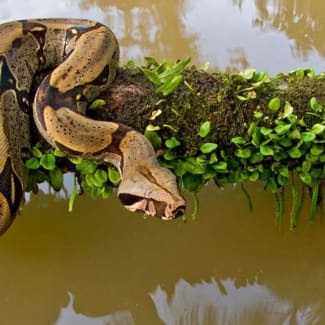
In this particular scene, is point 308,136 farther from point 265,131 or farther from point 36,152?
point 36,152

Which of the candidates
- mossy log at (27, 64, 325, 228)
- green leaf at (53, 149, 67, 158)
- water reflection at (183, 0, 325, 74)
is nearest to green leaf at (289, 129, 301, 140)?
mossy log at (27, 64, 325, 228)

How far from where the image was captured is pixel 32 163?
3.32 metres

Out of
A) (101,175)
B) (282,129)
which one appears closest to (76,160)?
(101,175)

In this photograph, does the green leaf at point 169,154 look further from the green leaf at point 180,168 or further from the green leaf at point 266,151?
the green leaf at point 266,151

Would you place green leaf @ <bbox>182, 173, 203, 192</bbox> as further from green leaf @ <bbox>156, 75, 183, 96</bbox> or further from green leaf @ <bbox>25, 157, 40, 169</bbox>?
green leaf @ <bbox>25, 157, 40, 169</bbox>

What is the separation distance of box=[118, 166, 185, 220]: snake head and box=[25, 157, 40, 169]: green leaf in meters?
0.72

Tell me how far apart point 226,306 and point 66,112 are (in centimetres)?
175

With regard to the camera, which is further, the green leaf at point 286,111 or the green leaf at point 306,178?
the green leaf at point 306,178

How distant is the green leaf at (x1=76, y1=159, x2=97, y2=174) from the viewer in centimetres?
324

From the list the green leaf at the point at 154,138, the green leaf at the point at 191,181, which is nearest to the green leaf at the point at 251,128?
the green leaf at the point at 191,181

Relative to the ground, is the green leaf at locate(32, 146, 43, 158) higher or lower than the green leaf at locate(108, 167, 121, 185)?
higher

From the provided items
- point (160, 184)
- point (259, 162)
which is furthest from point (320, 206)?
point (160, 184)

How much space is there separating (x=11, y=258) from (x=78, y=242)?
0.51 meters

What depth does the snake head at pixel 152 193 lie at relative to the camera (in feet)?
8.65
